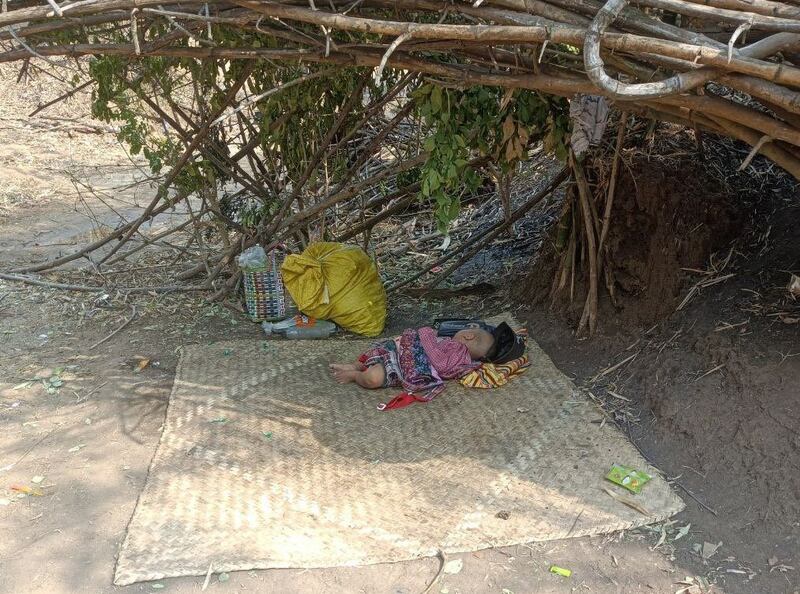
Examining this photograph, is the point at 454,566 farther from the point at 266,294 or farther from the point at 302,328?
the point at 266,294

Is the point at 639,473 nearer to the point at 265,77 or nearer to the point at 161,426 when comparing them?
the point at 161,426

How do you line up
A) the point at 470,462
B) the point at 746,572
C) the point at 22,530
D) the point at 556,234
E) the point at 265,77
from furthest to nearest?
the point at 265,77 < the point at 556,234 < the point at 470,462 < the point at 22,530 < the point at 746,572

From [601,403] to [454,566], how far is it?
3.83ft

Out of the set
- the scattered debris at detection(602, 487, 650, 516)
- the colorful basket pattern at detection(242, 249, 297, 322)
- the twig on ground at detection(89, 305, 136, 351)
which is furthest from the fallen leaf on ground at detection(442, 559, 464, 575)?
the twig on ground at detection(89, 305, 136, 351)

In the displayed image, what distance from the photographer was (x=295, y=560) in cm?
241

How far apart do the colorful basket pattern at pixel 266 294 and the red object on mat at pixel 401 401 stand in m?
1.30

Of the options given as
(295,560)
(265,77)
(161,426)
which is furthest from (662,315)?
(265,77)

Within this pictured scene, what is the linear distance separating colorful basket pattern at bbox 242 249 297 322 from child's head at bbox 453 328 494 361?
129 centimetres

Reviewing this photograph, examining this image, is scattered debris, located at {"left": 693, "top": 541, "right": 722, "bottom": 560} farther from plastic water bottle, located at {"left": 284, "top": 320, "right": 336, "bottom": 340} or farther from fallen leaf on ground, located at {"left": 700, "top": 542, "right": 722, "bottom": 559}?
plastic water bottle, located at {"left": 284, "top": 320, "right": 336, "bottom": 340}

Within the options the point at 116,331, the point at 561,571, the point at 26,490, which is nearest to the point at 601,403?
the point at 561,571

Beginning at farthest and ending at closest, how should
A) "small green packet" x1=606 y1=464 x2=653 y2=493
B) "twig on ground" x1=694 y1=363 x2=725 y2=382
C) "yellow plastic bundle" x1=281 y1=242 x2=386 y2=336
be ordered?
1. "yellow plastic bundle" x1=281 y1=242 x2=386 y2=336
2. "twig on ground" x1=694 y1=363 x2=725 y2=382
3. "small green packet" x1=606 y1=464 x2=653 y2=493

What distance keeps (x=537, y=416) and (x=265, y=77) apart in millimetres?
2557

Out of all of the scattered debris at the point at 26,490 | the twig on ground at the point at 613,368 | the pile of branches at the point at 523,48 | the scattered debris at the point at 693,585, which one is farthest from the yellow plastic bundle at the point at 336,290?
the scattered debris at the point at 693,585

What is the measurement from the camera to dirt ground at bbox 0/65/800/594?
238 centimetres
